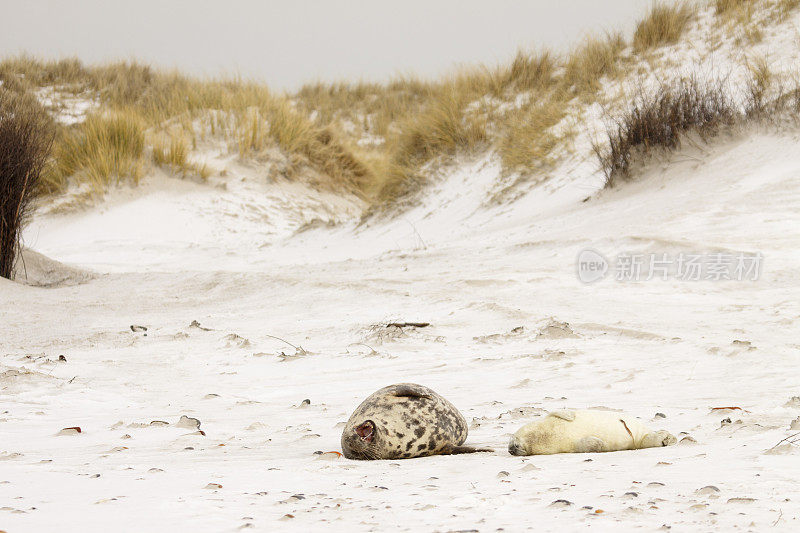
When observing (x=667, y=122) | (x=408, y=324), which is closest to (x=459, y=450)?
(x=408, y=324)

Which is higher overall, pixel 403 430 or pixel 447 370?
pixel 403 430

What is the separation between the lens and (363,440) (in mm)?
2383

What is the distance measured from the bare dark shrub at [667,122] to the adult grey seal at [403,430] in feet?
20.9

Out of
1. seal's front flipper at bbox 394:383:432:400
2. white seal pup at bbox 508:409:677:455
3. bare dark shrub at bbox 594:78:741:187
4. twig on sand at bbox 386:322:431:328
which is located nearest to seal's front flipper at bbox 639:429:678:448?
white seal pup at bbox 508:409:677:455

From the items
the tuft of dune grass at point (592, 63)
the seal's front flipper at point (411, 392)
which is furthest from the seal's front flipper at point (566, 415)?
the tuft of dune grass at point (592, 63)

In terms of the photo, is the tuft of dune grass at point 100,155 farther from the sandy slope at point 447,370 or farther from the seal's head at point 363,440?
the seal's head at point 363,440

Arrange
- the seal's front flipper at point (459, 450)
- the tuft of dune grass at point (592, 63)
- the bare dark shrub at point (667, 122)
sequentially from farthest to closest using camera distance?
the tuft of dune grass at point (592, 63) < the bare dark shrub at point (667, 122) < the seal's front flipper at point (459, 450)

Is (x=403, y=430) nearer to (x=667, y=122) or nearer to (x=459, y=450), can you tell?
(x=459, y=450)

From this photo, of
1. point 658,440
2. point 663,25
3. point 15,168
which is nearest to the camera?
point 658,440

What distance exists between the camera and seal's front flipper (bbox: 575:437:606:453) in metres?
2.35

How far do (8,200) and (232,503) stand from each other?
6.47m

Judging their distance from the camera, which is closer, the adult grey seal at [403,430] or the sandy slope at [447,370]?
the sandy slope at [447,370]

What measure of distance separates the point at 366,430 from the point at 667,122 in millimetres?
6758

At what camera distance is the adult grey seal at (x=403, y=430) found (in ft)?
7.87
